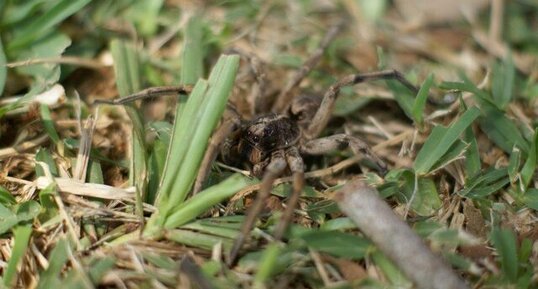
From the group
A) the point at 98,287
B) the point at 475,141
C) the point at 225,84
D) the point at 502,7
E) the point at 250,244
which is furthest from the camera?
the point at 502,7

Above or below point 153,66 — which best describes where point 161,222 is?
below

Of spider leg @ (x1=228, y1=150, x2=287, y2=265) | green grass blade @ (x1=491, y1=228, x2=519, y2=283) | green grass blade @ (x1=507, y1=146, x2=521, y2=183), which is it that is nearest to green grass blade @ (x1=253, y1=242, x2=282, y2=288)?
spider leg @ (x1=228, y1=150, x2=287, y2=265)

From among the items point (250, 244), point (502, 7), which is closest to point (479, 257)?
point (250, 244)

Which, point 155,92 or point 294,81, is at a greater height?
point 155,92

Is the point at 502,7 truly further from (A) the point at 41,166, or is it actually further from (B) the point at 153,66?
(A) the point at 41,166

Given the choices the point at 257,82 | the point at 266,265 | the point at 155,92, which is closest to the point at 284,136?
the point at 257,82

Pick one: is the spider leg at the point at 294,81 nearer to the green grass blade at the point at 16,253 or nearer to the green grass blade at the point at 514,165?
the green grass blade at the point at 514,165

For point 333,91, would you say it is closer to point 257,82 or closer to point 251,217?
point 257,82

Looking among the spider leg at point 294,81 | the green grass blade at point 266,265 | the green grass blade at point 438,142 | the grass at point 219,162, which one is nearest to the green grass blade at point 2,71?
the grass at point 219,162
